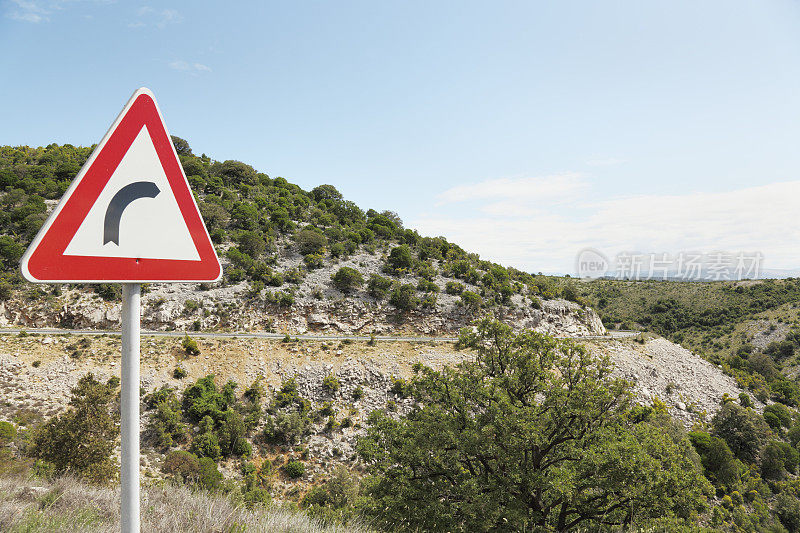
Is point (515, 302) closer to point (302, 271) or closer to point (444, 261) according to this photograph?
point (444, 261)

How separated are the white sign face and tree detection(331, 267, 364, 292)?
110ft

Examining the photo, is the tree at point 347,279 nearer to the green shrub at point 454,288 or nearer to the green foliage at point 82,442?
the green shrub at point 454,288

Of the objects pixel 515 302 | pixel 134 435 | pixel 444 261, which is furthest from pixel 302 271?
pixel 134 435

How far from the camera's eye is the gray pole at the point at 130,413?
156 centimetres

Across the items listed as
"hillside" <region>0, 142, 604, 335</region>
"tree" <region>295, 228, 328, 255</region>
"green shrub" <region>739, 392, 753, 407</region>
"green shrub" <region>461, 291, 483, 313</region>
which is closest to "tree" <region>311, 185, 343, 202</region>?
"hillside" <region>0, 142, 604, 335</region>

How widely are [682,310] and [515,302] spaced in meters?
46.4

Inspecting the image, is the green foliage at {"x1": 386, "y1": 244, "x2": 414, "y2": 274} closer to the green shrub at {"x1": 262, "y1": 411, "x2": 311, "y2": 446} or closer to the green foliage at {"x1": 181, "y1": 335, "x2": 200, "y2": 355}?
the green foliage at {"x1": 181, "y1": 335, "x2": 200, "y2": 355}

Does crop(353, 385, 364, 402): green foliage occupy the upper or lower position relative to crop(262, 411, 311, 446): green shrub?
upper

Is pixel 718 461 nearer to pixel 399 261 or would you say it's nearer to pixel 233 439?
pixel 399 261

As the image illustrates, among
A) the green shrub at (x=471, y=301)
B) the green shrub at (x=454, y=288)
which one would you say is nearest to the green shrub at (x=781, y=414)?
the green shrub at (x=471, y=301)

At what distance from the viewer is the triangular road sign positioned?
5.02ft

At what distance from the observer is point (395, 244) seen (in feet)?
156

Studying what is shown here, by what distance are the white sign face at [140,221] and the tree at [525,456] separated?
31.0 feet

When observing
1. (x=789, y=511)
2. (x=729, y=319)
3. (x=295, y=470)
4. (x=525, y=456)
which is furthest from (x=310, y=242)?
(x=729, y=319)
